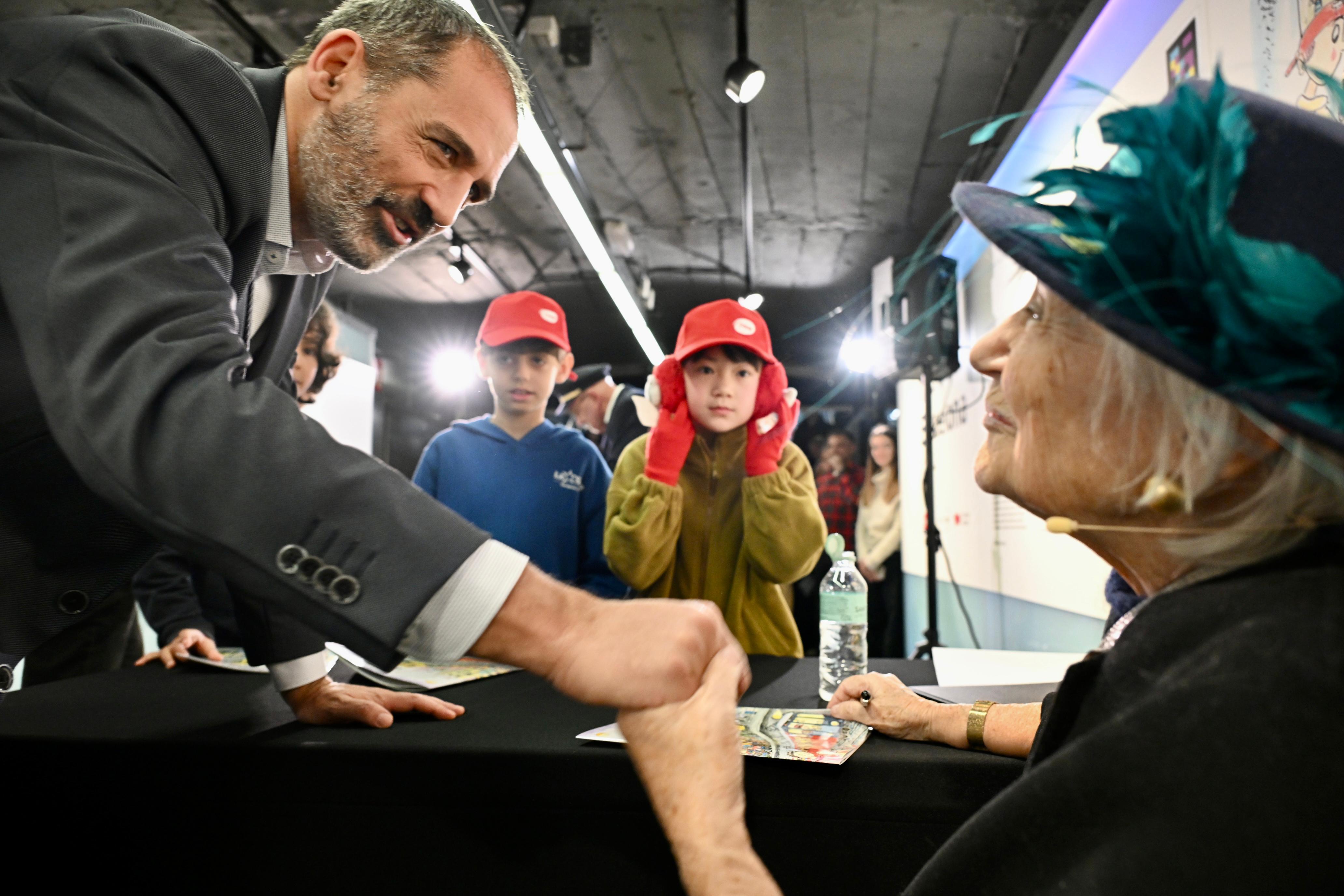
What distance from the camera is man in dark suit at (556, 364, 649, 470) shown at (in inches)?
144

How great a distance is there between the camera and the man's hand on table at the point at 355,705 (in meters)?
1.06

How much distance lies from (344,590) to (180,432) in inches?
7.9

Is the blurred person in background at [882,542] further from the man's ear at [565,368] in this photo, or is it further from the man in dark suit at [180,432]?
Result: the man in dark suit at [180,432]

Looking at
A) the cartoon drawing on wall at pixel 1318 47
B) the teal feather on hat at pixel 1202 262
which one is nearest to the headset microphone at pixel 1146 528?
the teal feather on hat at pixel 1202 262

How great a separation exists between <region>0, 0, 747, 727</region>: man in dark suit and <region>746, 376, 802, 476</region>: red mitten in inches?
58.7

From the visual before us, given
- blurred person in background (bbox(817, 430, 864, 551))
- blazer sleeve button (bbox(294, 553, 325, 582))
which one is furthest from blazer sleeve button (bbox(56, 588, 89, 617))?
blurred person in background (bbox(817, 430, 864, 551))

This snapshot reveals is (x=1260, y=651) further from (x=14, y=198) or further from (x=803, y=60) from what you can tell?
(x=803, y=60)

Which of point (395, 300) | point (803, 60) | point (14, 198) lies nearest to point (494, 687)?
point (14, 198)

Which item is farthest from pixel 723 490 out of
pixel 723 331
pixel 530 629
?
pixel 530 629

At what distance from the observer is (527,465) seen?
2707 mm

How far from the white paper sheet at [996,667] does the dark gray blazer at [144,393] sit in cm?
112

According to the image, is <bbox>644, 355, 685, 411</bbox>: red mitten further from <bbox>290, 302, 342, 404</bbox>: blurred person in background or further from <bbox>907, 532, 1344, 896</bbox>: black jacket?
<bbox>907, 532, 1344, 896</bbox>: black jacket

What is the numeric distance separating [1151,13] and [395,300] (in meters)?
8.37

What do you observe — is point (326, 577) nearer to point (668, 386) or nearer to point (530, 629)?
point (530, 629)
